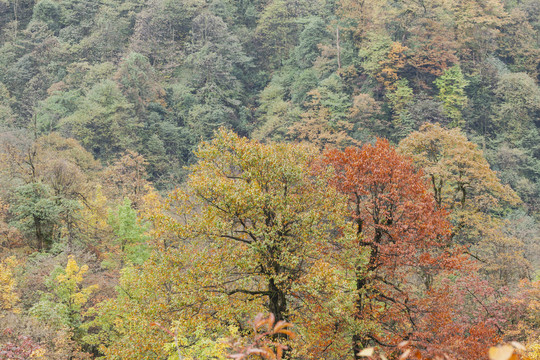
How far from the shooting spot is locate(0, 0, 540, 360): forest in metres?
11.2

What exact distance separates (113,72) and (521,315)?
130ft

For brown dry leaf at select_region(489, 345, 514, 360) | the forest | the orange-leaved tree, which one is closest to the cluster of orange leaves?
the forest

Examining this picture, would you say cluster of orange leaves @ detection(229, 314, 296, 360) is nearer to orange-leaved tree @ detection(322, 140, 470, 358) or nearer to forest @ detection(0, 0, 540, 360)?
forest @ detection(0, 0, 540, 360)

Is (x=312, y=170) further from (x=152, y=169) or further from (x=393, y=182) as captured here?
→ (x=152, y=169)

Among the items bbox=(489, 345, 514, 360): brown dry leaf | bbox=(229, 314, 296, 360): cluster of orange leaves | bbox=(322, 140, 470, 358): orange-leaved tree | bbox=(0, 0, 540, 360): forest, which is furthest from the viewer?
bbox=(322, 140, 470, 358): orange-leaved tree

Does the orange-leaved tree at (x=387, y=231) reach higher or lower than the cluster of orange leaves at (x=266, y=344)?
lower

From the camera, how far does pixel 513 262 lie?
18.6 m

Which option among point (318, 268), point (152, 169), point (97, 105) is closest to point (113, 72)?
point (97, 105)

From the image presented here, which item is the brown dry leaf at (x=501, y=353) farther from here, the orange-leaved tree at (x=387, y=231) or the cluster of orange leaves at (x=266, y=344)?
the orange-leaved tree at (x=387, y=231)

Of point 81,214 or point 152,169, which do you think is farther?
point 152,169

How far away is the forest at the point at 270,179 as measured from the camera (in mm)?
11156

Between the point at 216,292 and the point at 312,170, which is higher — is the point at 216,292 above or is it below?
below

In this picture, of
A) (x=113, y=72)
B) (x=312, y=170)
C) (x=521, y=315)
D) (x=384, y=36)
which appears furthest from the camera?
(x=113, y=72)

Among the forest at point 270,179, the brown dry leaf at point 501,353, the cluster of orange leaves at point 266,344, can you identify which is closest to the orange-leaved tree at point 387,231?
the forest at point 270,179
